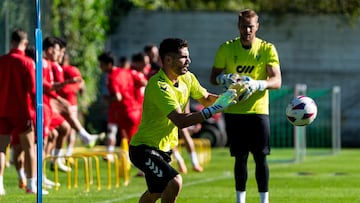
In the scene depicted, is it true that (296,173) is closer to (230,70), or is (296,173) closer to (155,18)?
(230,70)

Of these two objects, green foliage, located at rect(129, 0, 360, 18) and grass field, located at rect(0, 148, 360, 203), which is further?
green foliage, located at rect(129, 0, 360, 18)

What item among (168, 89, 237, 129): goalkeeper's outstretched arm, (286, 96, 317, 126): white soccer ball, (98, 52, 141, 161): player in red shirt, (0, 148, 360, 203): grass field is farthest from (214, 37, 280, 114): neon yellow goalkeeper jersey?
(98, 52, 141, 161): player in red shirt

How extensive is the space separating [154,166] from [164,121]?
0.47m

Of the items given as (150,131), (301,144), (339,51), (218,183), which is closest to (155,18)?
(339,51)

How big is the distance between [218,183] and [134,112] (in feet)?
12.1

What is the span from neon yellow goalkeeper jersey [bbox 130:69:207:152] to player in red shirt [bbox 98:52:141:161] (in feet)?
32.4

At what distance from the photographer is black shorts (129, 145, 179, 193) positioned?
35.4ft

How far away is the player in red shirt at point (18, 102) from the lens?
15.7 meters

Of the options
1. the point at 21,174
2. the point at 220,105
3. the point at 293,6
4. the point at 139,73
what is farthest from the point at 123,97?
the point at 293,6

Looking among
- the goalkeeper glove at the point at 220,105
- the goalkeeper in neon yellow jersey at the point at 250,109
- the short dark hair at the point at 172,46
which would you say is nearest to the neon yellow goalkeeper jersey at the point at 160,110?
the short dark hair at the point at 172,46

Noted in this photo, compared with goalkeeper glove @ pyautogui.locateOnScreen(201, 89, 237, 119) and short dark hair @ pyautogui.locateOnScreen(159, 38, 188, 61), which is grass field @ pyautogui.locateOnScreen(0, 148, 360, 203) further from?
goalkeeper glove @ pyautogui.locateOnScreen(201, 89, 237, 119)

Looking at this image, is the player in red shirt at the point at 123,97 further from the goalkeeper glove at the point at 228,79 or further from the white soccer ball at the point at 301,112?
the goalkeeper glove at the point at 228,79

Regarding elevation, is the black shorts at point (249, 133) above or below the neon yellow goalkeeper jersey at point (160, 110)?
below

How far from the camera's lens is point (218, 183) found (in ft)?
58.8
